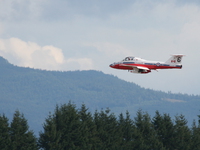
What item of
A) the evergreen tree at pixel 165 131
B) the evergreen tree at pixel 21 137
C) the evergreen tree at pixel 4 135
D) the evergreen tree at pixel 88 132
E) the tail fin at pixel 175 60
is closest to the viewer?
the tail fin at pixel 175 60

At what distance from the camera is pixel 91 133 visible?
128000mm

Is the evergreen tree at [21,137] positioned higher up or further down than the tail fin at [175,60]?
further down

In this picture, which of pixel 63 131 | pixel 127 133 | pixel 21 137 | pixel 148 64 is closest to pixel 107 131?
pixel 127 133

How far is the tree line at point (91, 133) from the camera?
Result: 110312mm

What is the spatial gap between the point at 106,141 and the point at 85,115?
8.72m

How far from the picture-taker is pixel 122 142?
13275cm

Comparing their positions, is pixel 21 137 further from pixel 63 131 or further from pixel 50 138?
pixel 63 131

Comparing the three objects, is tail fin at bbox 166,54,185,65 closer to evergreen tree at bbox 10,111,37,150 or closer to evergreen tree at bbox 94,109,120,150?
evergreen tree at bbox 10,111,37,150

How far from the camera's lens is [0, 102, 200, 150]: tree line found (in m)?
110

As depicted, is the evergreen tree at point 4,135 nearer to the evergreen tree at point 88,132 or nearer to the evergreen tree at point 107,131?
the evergreen tree at point 88,132

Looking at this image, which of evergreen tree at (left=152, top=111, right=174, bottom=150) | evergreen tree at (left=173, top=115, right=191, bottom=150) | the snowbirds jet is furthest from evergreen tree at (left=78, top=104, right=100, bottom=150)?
the snowbirds jet

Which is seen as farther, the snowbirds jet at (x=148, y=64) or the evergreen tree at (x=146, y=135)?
the evergreen tree at (x=146, y=135)

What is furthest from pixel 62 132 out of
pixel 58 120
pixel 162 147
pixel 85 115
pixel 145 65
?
pixel 145 65

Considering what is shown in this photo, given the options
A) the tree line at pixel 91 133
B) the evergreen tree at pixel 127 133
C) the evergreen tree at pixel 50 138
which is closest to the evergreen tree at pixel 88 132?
the tree line at pixel 91 133
